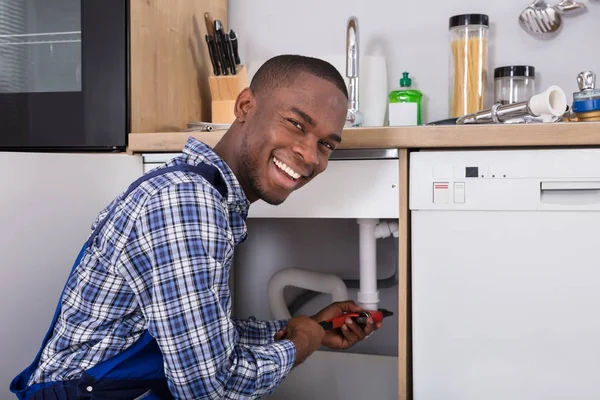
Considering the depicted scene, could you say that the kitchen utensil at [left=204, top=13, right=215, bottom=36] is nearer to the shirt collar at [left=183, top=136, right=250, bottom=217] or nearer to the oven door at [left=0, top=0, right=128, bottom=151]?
the oven door at [left=0, top=0, right=128, bottom=151]

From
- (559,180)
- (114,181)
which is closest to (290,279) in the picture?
(114,181)

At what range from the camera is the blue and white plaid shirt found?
88 centimetres

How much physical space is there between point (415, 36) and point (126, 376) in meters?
1.21

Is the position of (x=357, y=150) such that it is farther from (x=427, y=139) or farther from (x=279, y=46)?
(x=279, y=46)

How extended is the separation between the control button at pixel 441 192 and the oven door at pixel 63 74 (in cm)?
68

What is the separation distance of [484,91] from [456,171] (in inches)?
20.8

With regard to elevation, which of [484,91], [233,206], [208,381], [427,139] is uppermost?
Result: [484,91]

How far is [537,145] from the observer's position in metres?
1.20

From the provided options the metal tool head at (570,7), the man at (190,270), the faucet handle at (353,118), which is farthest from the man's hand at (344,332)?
the metal tool head at (570,7)

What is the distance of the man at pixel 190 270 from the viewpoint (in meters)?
0.88

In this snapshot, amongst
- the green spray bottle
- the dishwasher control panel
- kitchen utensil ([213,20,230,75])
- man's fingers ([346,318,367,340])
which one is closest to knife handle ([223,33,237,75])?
kitchen utensil ([213,20,230,75])

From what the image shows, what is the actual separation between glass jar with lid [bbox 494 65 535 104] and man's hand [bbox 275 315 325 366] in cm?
82

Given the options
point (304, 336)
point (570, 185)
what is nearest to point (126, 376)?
point (304, 336)

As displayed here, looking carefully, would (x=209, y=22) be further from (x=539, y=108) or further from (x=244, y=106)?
(x=539, y=108)
